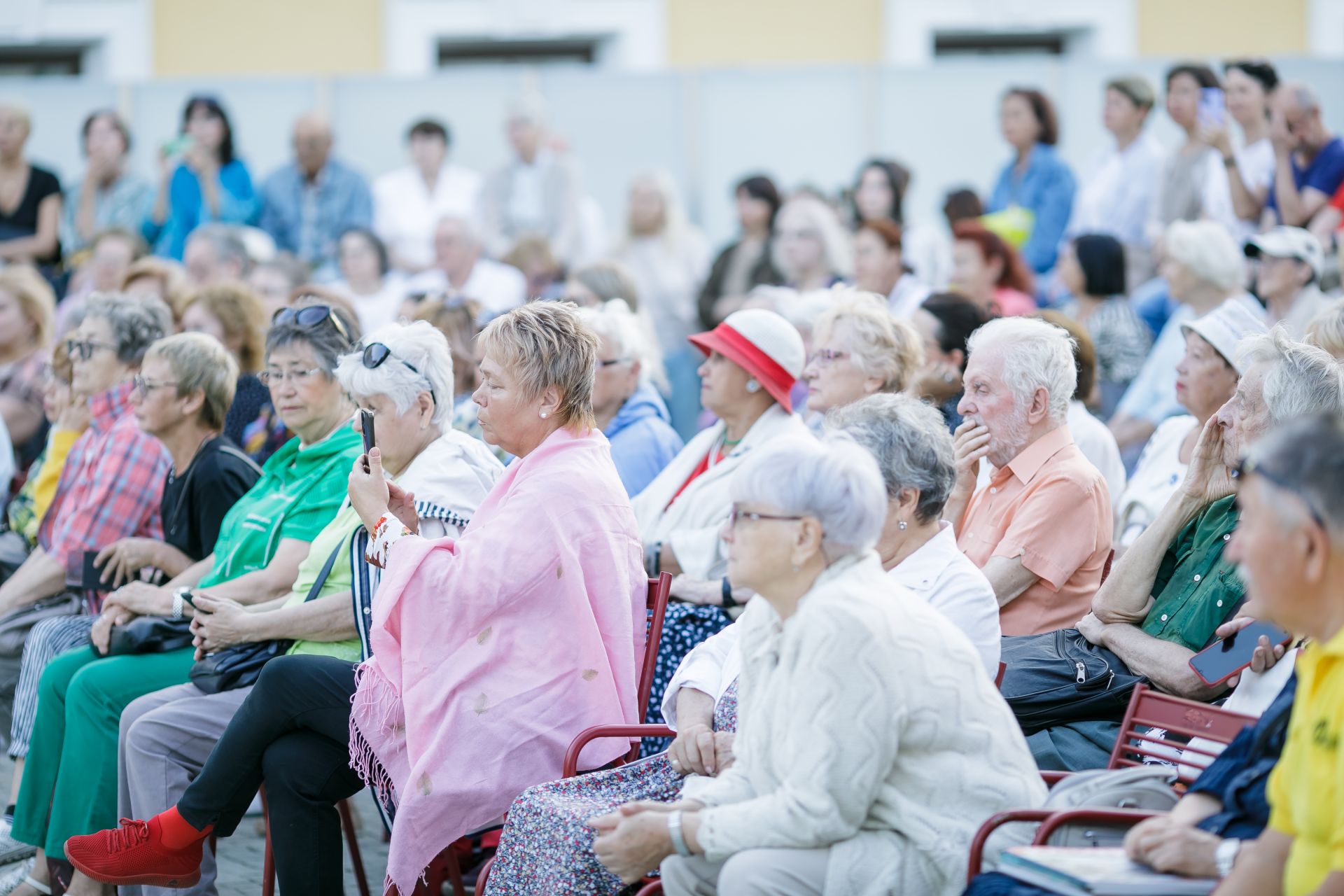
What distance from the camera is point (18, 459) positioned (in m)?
7.38

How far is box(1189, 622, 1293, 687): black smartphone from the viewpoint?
11.2 feet

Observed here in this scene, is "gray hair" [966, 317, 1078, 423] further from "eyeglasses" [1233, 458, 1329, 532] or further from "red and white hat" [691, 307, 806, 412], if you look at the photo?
"eyeglasses" [1233, 458, 1329, 532]

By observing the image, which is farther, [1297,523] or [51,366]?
[51,366]

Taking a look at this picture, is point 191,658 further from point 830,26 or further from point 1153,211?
point 830,26

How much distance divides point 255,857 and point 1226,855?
3466mm

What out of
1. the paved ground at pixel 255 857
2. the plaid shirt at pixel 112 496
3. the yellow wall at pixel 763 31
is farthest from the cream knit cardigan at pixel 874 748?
the yellow wall at pixel 763 31

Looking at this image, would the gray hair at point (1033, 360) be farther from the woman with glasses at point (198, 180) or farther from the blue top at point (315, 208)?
the woman with glasses at point (198, 180)

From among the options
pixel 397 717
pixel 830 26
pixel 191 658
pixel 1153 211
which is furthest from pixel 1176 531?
pixel 830 26

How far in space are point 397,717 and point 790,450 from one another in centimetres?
144

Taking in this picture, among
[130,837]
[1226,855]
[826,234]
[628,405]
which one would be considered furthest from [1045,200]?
[1226,855]

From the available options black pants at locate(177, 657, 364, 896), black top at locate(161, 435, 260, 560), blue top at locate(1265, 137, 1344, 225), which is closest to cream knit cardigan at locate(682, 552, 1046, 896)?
black pants at locate(177, 657, 364, 896)

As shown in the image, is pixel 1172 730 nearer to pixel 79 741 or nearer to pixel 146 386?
pixel 79 741

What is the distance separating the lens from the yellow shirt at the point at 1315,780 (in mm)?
2469

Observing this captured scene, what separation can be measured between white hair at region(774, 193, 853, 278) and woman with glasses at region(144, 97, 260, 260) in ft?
12.3
